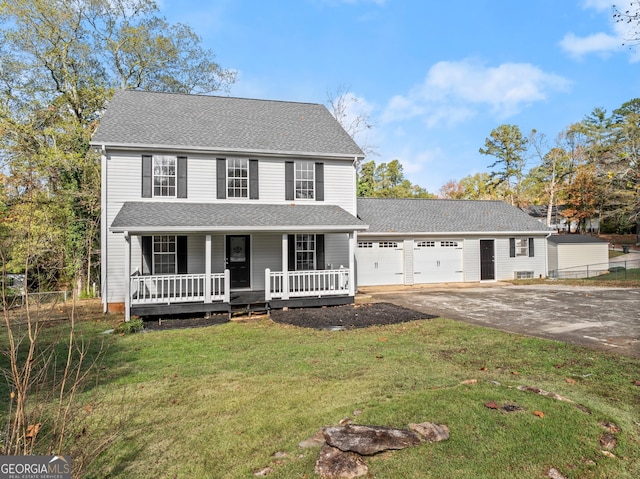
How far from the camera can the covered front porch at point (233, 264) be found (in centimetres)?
1105

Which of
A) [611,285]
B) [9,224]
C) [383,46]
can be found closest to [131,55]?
[9,224]

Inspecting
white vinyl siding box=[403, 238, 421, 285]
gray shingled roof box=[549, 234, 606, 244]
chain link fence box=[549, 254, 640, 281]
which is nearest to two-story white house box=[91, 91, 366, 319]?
white vinyl siding box=[403, 238, 421, 285]

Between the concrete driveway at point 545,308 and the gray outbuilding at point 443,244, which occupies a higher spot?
the gray outbuilding at point 443,244

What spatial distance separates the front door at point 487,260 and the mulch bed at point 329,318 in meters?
9.61

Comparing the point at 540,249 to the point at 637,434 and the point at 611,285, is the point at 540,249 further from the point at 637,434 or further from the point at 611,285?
the point at 637,434

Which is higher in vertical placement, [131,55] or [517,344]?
[131,55]

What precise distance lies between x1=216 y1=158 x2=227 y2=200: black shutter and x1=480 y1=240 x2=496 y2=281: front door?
44.8 feet

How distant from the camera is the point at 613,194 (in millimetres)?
31734

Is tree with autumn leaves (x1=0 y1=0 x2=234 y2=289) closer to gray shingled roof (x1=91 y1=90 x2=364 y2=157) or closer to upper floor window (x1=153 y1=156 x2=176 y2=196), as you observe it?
gray shingled roof (x1=91 y1=90 x2=364 y2=157)

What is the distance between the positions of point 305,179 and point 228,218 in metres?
3.79

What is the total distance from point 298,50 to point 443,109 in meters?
10.3

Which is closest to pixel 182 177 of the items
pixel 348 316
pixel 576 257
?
pixel 348 316

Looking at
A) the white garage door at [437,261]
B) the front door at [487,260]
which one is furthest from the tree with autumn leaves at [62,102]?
the front door at [487,260]

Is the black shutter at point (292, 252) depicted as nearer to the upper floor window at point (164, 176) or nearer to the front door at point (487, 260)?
the upper floor window at point (164, 176)
